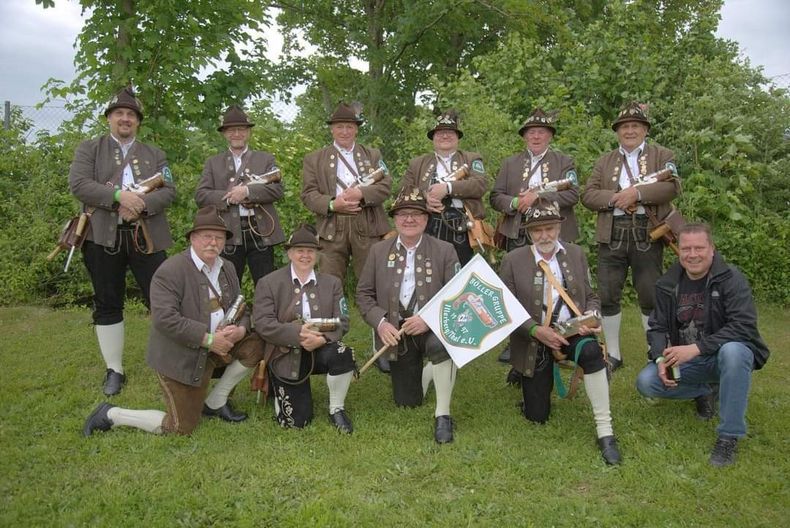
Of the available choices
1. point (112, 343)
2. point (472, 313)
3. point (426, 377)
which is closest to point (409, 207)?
point (472, 313)

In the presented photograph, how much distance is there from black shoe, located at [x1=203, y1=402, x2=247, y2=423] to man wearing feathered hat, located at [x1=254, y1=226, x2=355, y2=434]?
277mm

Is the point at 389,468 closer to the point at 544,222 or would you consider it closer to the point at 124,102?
the point at 544,222

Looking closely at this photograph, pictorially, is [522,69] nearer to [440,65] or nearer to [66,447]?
[440,65]

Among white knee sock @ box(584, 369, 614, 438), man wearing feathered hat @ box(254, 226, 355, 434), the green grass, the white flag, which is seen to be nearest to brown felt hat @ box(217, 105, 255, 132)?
man wearing feathered hat @ box(254, 226, 355, 434)

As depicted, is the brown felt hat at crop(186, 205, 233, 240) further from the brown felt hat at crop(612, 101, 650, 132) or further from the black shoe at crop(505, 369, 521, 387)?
the brown felt hat at crop(612, 101, 650, 132)

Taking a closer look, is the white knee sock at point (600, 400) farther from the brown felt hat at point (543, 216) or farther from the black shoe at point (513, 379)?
the black shoe at point (513, 379)

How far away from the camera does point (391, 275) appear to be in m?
5.02

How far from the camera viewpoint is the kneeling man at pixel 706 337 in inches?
164

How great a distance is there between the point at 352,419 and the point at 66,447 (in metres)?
1.95

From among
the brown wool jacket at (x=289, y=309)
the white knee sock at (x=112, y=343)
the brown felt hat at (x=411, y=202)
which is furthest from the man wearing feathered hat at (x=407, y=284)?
the white knee sock at (x=112, y=343)

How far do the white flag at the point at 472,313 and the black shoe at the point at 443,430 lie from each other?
1.48 ft

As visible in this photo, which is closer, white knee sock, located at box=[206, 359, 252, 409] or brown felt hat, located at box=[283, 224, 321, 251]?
brown felt hat, located at box=[283, 224, 321, 251]

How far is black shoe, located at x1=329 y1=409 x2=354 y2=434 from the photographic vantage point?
4.73 m

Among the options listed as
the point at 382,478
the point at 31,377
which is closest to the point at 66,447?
the point at 31,377
